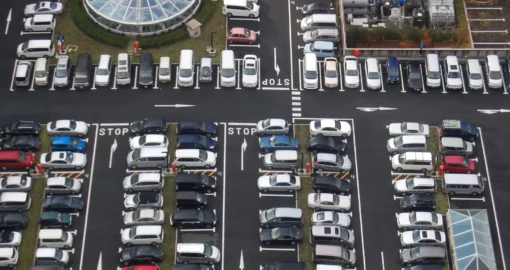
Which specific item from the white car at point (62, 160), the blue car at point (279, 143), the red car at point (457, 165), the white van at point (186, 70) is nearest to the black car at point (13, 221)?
the white car at point (62, 160)

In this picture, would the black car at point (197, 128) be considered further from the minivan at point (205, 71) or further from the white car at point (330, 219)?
the white car at point (330, 219)

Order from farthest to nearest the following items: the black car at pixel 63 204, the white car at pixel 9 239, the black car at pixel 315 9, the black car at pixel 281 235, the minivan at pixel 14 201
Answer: the black car at pixel 315 9, the minivan at pixel 14 201, the black car at pixel 63 204, the black car at pixel 281 235, the white car at pixel 9 239

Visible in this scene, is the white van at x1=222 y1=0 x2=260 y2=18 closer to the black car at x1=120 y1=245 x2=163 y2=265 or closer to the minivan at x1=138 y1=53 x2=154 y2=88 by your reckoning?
the minivan at x1=138 y1=53 x2=154 y2=88

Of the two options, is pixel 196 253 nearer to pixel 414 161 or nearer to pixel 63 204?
pixel 63 204

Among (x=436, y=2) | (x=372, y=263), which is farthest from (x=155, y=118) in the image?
(x=436, y=2)

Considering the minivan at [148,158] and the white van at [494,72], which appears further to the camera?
the white van at [494,72]

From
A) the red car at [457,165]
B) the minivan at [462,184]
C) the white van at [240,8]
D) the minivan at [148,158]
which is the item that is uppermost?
the white van at [240,8]

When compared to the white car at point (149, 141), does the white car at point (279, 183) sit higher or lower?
lower

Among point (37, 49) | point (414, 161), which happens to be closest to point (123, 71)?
point (37, 49)
